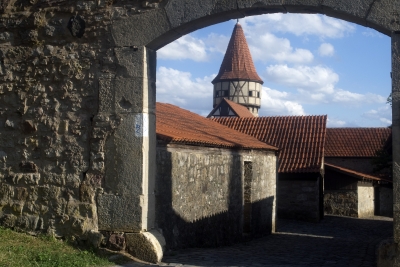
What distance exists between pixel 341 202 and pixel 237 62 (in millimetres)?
21581

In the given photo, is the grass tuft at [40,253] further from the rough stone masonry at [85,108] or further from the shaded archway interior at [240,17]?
the shaded archway interior at [240,17]

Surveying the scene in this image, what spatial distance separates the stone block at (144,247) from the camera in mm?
5906

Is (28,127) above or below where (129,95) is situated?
below

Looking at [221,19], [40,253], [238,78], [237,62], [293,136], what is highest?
[237,62]

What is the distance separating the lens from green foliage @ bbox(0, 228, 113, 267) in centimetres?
533

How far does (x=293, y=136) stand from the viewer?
827 inches

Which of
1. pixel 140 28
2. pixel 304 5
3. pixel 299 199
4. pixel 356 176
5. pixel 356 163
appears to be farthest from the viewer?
pixel 356 163

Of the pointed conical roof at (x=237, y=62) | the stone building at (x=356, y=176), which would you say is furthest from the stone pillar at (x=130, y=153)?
the pointed conical roof at (x=237, y=62)

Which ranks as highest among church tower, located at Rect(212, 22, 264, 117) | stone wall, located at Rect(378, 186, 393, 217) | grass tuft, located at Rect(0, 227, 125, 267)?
church tower, located at Rect(212, 22, 264, 117)

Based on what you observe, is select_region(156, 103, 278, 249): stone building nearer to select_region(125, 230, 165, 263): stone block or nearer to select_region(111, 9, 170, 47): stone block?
select_region(125, 230, 165, 263): stone block

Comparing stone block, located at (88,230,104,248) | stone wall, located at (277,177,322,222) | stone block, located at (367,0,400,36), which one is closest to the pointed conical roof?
→ stone wall, located at (277,177,322,222)

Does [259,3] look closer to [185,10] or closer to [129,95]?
[185,10]

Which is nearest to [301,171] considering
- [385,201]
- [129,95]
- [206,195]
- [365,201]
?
[365,201]

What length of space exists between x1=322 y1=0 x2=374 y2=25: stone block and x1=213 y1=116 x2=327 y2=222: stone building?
14.0 m
